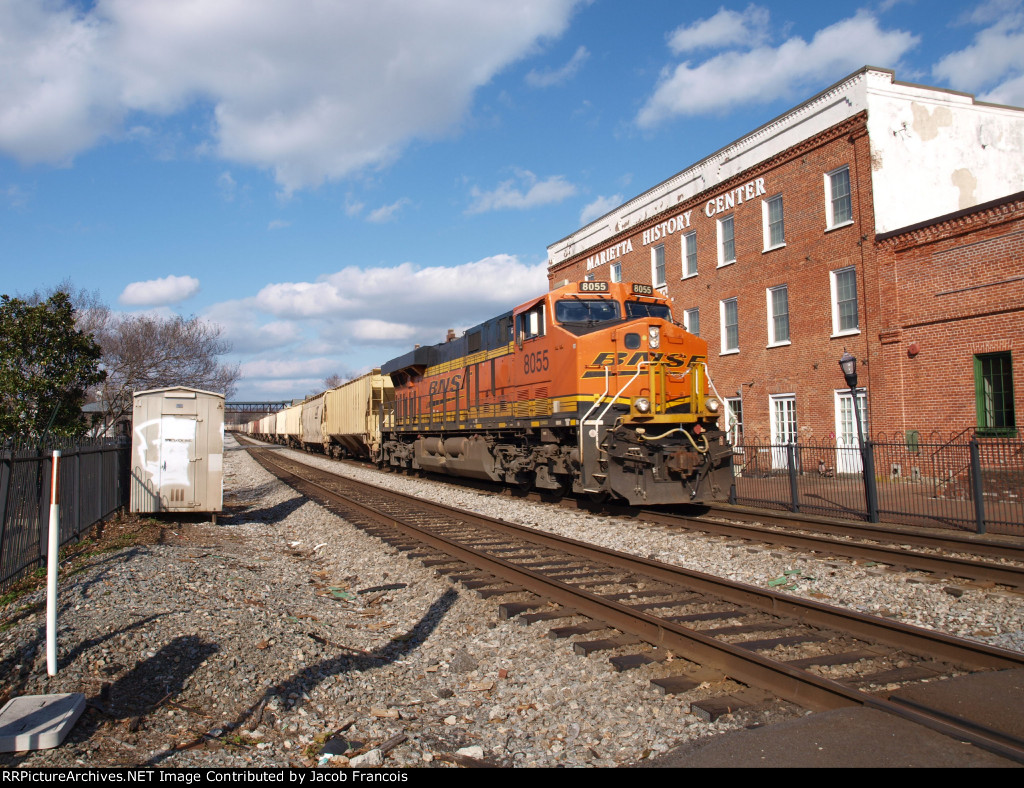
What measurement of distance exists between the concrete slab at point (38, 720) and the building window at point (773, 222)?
21.8m

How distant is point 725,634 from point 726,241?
67.8 feet

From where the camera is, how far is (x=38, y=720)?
3693 mm

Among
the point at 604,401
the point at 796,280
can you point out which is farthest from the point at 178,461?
the point at 796,280

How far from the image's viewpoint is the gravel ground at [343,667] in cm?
393

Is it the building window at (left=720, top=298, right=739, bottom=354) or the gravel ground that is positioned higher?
the building window at (left=720, top=298, right=739, bottom=354)

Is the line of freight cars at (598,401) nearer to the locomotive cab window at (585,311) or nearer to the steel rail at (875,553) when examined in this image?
the locomotive cab window at (585,311)

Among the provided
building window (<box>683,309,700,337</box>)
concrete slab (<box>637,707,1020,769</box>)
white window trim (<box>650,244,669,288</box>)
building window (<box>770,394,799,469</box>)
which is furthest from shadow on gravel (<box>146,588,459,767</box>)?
white window trim (<box>650,244,669,288</box>)

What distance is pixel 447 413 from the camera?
59.0 ft

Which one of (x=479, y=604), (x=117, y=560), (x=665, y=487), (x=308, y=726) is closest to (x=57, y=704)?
(x=308, y=726)

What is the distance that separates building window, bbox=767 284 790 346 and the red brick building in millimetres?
56

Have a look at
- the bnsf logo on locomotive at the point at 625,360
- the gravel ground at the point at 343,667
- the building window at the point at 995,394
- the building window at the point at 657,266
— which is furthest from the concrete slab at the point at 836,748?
the building window at the point at 657,266

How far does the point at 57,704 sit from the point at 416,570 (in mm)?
4902

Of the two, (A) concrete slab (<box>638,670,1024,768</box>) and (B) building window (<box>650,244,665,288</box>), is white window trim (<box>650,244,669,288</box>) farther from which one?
(A) concrete slab (<box>638,670,1024,768</box>)

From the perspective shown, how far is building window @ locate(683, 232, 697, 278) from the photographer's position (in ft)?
83.7
